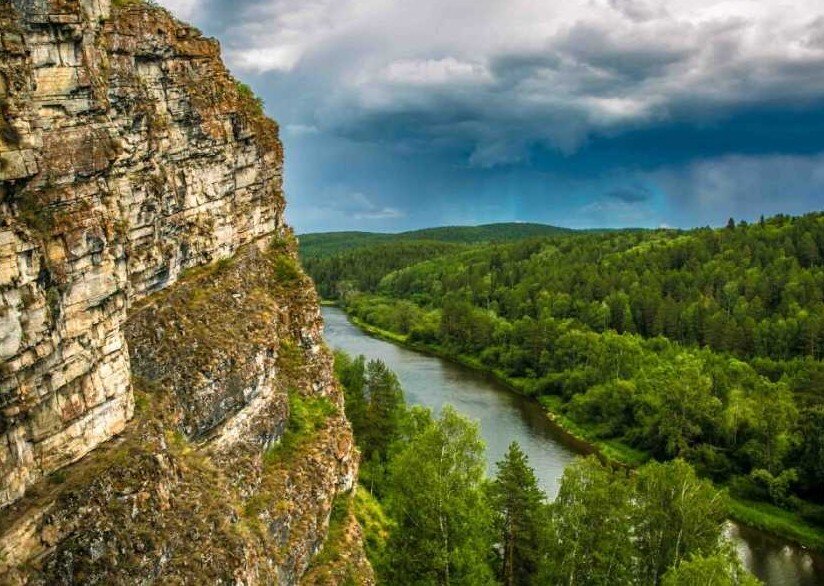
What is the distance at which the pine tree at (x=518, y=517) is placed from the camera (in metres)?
30.8

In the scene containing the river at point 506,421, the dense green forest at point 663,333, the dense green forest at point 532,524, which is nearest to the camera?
the dense green forest at point 532,524

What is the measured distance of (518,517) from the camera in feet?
101

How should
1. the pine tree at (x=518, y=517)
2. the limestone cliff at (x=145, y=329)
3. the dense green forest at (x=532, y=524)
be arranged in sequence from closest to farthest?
1. the limestone cliff at (x=145, y=329)
2. the dense green forest at (x=532, y=524)
3. the pine tree at (x=518, y=517)

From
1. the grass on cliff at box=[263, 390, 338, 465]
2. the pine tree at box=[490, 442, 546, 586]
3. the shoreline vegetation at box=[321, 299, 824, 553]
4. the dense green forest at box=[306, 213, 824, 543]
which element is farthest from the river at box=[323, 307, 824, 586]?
the grass on cliff at box=[263, 390, 338, 465]

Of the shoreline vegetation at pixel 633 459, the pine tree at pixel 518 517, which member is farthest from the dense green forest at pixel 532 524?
the shoreline vegetation at pixel 633 459

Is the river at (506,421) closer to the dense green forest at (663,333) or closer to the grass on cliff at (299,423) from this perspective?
the dense green forest at (663,333)

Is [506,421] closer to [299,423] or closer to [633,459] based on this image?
[633,459]

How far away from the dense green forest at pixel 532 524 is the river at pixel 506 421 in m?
3.84

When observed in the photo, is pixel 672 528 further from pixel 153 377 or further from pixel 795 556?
pixel 153 377

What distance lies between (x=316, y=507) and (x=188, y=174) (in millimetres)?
11929

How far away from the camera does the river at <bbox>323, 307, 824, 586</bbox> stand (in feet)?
135

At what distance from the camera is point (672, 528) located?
30.3m

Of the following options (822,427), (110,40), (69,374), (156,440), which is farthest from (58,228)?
(822,427)

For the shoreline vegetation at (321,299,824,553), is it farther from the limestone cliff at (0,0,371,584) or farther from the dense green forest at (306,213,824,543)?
the limestone cliff at (0,0,371,584)
